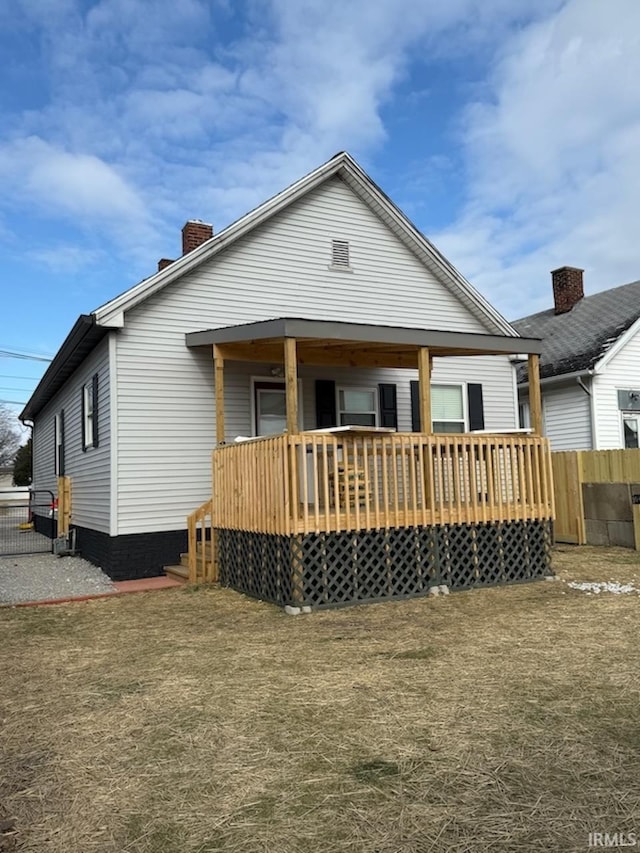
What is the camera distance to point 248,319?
36.4 feet

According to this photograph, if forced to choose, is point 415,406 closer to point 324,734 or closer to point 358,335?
point 358,335

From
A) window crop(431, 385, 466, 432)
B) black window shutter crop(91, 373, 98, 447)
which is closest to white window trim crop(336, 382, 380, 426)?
window crop(431, 385, 466, 432)

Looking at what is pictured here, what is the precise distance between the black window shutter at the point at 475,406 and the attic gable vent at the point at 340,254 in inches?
132

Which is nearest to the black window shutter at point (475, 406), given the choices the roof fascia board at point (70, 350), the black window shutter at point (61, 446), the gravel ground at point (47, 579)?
the roof fascia board at point (70, 350)

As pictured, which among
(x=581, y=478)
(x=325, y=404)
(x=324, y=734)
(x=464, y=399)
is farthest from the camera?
(x=464, y=399)

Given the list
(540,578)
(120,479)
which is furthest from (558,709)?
(120,479)

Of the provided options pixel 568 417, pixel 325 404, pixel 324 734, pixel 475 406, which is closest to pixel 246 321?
pixel 325 404

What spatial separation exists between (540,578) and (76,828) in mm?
7236

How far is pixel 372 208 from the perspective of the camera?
40.3 ft

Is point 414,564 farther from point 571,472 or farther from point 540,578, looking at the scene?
point 571,472

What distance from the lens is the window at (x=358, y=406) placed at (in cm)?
1188

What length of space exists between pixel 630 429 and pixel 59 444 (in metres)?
13.5

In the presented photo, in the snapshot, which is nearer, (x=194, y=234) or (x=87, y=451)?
(x=87, y=451)

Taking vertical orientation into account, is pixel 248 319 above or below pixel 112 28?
below
